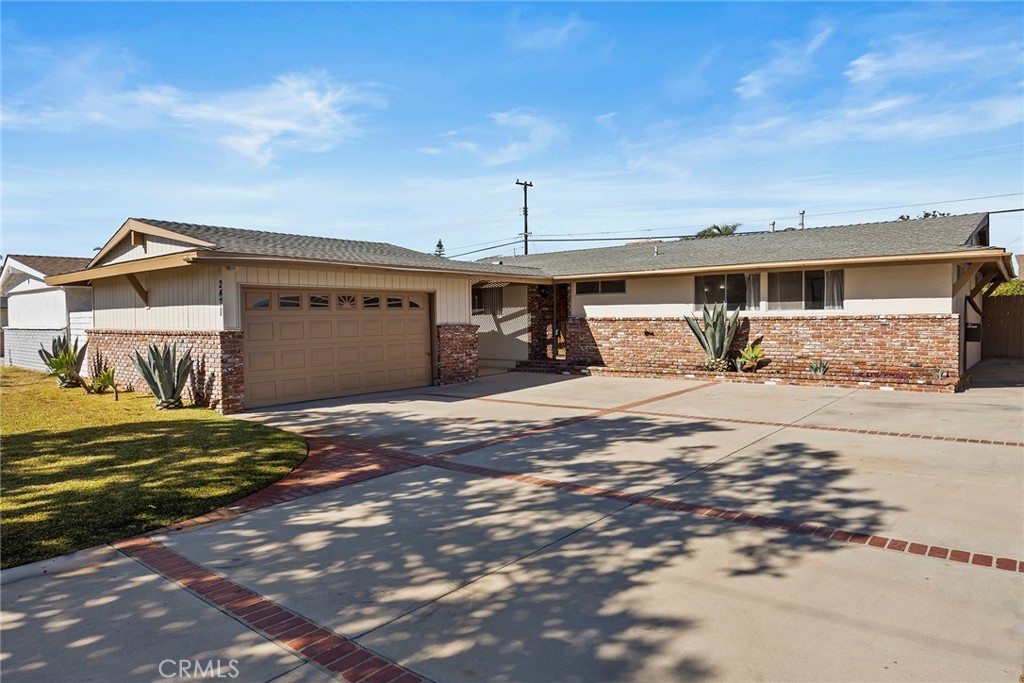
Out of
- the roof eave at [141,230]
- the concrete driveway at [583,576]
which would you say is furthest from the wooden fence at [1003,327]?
the roof eave at [141,230]

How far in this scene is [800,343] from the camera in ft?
50.0

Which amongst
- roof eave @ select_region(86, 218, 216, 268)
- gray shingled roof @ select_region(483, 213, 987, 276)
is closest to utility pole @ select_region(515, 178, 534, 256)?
gray shingled roof @ select_region(483, 213, 987, 276)

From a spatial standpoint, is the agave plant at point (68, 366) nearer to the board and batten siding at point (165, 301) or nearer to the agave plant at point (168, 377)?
the board and batten siding at point (165, 301)

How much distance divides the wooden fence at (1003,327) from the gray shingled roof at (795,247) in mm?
6125

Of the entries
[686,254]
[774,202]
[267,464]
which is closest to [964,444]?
[267,464]

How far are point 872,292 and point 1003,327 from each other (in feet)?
32.7

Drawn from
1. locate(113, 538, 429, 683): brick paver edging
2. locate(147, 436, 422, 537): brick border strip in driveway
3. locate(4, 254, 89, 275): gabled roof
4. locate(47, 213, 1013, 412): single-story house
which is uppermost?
locate(4, 254, 89, 275): gabled roof

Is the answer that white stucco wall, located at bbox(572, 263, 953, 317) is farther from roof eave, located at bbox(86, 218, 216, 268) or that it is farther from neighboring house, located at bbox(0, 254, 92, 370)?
neighboring house, located at bbox(0, 254, 92, 370)

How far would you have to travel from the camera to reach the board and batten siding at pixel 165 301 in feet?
37.1

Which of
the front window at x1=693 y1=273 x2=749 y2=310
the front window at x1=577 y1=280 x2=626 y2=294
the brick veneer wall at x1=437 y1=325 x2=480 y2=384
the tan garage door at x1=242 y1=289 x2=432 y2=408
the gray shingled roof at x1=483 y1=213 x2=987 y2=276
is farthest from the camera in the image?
the front window at x1=577 y1=280 x2=626 y2=294

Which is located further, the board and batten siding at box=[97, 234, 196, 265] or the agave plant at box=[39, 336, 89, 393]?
the agave plant at box=[39, 336, 89, 393]

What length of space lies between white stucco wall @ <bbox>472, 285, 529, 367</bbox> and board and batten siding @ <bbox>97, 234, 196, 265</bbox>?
965 cm

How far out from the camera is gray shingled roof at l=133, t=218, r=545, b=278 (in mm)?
11516

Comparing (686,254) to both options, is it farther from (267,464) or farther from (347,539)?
(347,539)
